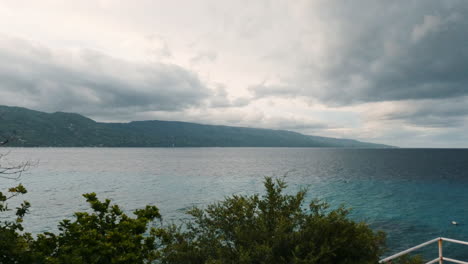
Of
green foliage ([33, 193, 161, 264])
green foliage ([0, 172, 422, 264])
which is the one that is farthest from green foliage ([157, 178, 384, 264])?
green foliage ([33, 193, 161, 264])

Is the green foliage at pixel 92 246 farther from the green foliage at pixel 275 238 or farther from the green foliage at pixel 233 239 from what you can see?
the green foliage at pixel 275 238

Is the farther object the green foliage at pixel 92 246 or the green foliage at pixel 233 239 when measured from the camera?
the green foliage at pixel 92 246

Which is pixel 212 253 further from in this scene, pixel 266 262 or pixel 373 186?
pixel 373 186

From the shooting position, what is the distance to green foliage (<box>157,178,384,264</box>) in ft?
26.1

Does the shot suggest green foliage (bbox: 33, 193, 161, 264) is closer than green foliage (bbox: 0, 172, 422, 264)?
No

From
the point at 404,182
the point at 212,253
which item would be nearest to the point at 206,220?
the point at 212,253

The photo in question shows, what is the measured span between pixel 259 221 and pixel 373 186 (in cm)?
7256

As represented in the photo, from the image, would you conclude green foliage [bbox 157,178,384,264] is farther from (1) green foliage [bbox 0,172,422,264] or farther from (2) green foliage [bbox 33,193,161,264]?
(2) green foliage [bbox 33,193,161,264]

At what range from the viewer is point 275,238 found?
848 centimetres

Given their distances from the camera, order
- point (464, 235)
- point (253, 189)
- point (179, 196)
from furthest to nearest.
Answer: point (253, 189) → point (179, 196) → point (464, 235)

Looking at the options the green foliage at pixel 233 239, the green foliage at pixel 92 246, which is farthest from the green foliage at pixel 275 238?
the green foliage at pixel 92 246

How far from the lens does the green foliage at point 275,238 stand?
795 centimetres

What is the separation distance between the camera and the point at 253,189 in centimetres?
6675

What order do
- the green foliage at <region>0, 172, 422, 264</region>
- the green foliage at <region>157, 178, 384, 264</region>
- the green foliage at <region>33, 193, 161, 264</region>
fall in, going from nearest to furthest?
the green foliage at <region>0, 172, 422, 264</region>, the green foliage at <region>157, 178, 384, 264</region>, the green foliage at <region>33, 193, 161, 264</region>
